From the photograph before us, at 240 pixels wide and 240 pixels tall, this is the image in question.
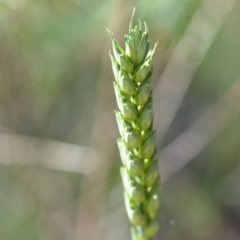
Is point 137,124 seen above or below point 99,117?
above

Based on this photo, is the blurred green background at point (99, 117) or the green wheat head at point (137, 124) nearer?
the green wheat head at point (137, 124)

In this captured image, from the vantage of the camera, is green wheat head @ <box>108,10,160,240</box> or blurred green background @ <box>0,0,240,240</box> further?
Result: blurred green background @ <box>0,0,240,240</box>

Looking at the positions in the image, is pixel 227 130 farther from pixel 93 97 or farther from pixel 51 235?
pixel 51 235

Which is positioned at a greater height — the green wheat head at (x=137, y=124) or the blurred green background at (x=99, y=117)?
the green wheat head at (x=137, y=124)

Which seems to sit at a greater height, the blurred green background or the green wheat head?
the green wheat head

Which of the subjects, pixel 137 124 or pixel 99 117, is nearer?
pixel 137 124

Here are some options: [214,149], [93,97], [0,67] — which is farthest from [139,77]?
[214,149]
